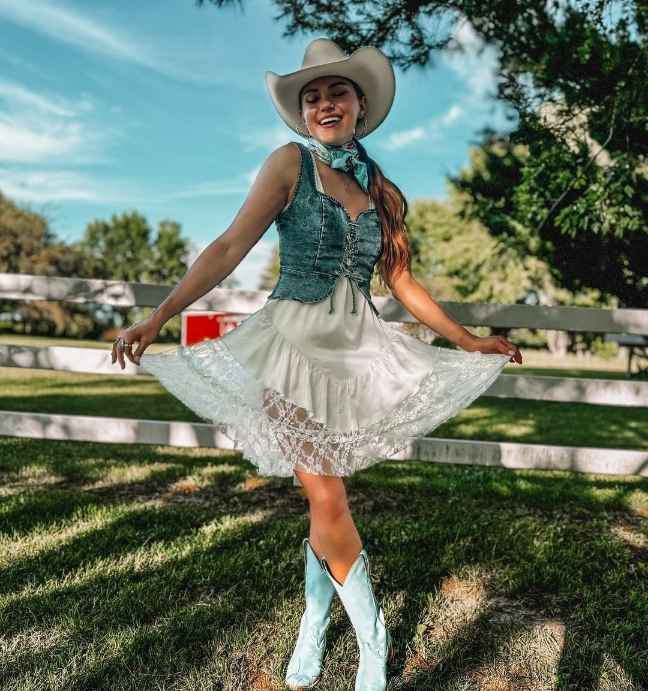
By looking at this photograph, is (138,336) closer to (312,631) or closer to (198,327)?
(312,631)

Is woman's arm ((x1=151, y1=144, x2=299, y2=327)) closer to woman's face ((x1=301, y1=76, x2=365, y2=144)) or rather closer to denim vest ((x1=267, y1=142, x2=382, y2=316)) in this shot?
denim vest ((x1=267, y1=142, x2=382, y2=316))

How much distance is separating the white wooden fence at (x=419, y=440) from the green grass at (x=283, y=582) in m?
0.39

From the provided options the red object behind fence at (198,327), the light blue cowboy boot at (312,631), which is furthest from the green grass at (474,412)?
the light blue cowboy boot at (312,631)

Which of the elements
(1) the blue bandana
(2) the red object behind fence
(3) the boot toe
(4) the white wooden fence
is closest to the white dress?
(1) the blue bandana

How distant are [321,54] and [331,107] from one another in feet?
0.59

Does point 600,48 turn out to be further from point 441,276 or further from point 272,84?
point 441,276

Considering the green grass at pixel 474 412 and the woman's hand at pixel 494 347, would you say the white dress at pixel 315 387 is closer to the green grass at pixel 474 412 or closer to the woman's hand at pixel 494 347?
the woman's hand at pixel 494 347

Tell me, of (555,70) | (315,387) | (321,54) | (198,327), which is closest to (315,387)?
(315,387)

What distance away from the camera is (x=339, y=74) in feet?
7.30

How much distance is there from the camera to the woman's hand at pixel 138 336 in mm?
2035

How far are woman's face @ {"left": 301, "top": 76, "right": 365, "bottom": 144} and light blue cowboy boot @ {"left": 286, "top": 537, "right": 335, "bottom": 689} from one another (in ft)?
4.66

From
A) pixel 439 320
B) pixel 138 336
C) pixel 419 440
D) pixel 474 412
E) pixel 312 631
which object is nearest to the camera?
pixel 138 336

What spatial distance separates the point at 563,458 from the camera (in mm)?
4113

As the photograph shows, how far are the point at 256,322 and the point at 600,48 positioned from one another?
142 inches
